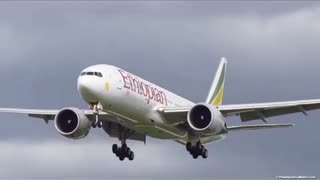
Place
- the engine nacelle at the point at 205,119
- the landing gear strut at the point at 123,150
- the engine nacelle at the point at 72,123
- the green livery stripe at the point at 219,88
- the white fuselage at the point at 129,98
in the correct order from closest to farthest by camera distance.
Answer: the white fuselage at the point at 129,98
the engine nacelle at the point at 205,119
the engine nacelle at the point at 72,123
the landing gear strut at the point at 123,150
the green livery stripe at the point at 219,88

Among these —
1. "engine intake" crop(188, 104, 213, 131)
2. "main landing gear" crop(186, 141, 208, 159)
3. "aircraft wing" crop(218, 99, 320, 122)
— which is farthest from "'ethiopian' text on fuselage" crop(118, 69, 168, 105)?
"aircraft wing" crop(218, 99, 320, 122)

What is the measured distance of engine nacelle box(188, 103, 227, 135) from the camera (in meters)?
69.1

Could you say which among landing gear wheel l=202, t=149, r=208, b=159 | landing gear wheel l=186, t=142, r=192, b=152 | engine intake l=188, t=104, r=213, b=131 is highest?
engine intake l=188, t=104, r=213, b=131

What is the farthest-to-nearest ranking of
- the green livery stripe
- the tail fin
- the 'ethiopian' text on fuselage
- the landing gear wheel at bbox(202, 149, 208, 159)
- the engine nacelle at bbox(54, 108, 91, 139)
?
the green livery stripe → the tail fin → the landing gear wheel at bbox(202, 149, 208, 159) → the engine nacelle at bbox(54, 108, 91, 139) → the 'ethiopian' text on fuselage

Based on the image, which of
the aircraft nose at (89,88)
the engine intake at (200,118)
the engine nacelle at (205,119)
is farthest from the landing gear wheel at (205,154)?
the aircraft nose at (89,88)

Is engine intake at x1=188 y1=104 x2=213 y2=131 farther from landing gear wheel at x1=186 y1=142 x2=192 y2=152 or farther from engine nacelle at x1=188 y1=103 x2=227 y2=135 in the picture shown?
landing gear wheel at x1=186 y1=142 x2=192 y2=152

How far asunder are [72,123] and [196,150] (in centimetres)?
782

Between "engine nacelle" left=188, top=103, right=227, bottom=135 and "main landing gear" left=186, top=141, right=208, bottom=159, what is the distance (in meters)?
3.07

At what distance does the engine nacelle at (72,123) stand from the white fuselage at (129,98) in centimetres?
244

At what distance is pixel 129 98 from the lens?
66.4 m

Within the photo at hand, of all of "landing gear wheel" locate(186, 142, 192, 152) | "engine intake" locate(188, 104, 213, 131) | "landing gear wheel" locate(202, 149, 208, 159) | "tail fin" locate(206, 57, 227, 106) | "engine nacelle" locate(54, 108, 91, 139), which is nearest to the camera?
"engine intake" locate(188, 104, 213, 131)

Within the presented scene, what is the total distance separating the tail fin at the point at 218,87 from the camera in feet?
275

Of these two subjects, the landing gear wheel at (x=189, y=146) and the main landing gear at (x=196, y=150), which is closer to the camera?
the main landing gear at (x=196, y=150)

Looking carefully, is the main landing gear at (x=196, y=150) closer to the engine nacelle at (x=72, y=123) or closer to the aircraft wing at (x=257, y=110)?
the aircraft wing at (x=257, y=110)
